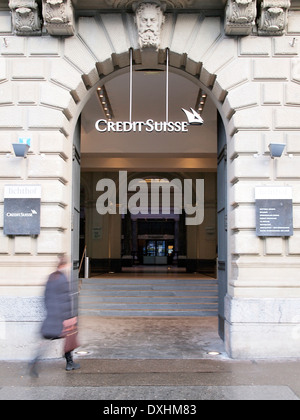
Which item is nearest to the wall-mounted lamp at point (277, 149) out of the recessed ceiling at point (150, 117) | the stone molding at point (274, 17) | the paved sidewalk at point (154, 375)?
the stone molding at point (274, 17)

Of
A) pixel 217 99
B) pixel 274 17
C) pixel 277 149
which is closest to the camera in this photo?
pixel 277 149

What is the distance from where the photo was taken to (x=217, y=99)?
8570 millimetres

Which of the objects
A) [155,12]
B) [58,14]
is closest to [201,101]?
[155,12]

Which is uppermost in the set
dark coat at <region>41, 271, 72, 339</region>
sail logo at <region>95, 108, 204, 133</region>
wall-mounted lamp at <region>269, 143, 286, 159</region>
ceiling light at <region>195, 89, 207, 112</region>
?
ceiling light at <region>195, 89, 207, 112</region>

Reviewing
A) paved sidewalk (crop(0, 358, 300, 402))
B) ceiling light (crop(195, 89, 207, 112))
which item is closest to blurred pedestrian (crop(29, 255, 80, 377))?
paved sidewalk (crop(0, 358, 300, 402))

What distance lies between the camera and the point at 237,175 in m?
7.93

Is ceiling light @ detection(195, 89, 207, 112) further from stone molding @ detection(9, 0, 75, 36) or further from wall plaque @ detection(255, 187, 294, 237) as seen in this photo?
wall plaque @ detection(255, 187, 294, 237)

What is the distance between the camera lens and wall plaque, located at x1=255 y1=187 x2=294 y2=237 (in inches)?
307

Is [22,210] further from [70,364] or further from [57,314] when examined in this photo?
[70,364]

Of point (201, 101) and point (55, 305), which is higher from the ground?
point (201, 101)

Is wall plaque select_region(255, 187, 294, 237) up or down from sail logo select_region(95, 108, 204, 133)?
down

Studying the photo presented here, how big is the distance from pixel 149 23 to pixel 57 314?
5509 mm

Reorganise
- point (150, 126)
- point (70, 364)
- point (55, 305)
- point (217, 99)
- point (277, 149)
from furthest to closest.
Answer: point (217, 99)
point (150, 126)
point (277, 149)
point (70, 364)
point (55, 305)

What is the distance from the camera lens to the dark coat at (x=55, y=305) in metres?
6.33
